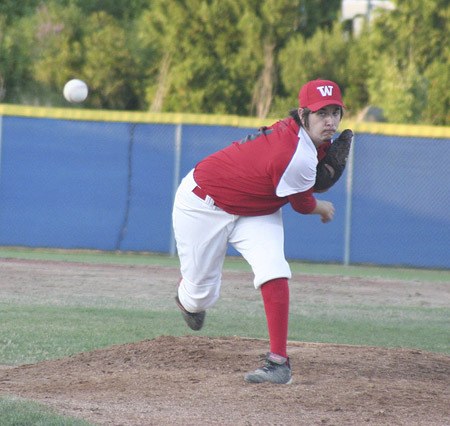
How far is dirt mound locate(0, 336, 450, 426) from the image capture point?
475 centimetres

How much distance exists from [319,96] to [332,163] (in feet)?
1.41

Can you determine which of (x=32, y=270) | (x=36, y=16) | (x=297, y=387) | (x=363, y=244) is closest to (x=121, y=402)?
(x=297, y=387)

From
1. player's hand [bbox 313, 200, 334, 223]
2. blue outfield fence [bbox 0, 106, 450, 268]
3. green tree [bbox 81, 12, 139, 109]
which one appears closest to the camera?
player's hand [bbox 313, 200, 334, 223]

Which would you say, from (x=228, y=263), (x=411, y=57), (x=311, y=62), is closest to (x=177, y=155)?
(x=228, y=263)

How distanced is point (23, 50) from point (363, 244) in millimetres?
16904

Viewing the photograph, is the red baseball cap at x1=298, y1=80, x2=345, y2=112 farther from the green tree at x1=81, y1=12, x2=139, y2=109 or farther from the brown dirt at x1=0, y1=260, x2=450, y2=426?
the green tree at x1=81, y1=12, x2=139, y2=109

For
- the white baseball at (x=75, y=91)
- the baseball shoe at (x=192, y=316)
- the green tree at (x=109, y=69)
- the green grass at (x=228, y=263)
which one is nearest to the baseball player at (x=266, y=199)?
the baseball shoe at (x=192, y=316)


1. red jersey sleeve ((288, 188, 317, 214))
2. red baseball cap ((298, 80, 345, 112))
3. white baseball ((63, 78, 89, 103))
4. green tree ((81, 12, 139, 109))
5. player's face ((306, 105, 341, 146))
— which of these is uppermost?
green tree ((81, 12, 139, 109))

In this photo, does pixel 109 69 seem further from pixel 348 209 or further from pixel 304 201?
pixel 304 201

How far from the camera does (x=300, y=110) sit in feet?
17.9

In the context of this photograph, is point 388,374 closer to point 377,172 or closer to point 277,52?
point 377,172

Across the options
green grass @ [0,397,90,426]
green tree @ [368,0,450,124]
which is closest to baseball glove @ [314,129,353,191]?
green grass @ [0,397,90,426]

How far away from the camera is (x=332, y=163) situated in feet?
18.4

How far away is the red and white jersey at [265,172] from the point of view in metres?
5.30
